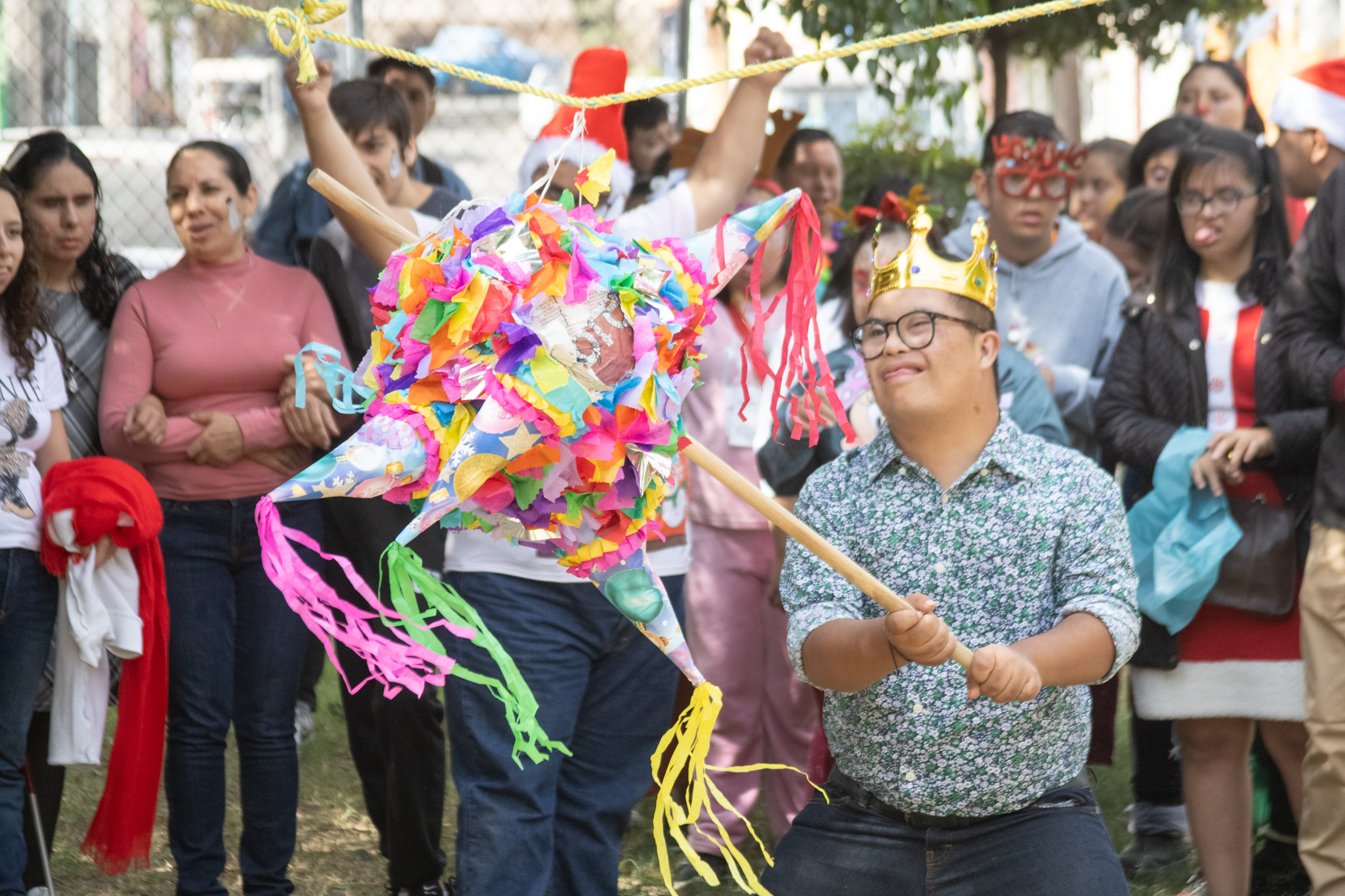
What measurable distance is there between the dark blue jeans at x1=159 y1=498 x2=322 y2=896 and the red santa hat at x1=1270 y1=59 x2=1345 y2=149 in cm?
241

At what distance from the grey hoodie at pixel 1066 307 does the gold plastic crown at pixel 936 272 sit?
132cm

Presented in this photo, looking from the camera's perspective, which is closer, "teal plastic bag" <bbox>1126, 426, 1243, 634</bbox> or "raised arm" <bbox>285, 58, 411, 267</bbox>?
"raised arm" <bbox>285, 58, 411, 267</bbox>

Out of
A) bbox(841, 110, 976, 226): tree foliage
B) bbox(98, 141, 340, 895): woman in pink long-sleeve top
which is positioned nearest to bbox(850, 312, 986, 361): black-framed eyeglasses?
bbox(98, 141, 340, 895): woman in pink long-sleeve top

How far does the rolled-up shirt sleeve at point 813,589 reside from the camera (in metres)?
2.24

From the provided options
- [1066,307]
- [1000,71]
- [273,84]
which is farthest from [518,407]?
[273,84]

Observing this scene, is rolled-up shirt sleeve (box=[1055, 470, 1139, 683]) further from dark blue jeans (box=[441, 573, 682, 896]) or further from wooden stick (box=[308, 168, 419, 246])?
wooden stick (box=[308, 168, 419, 246])

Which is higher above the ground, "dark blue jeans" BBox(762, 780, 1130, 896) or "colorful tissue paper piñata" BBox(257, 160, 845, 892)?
"colorful tissue paper piñata" BBox(257, 160, 845, 892)

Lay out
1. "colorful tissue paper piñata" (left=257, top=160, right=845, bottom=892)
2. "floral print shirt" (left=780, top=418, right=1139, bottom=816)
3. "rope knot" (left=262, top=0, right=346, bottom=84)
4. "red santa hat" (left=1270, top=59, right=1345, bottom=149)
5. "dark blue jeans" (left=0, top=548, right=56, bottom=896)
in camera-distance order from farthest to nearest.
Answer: "red santa hat" (left=1270, top=59, right=1345, bottom=149)
"dark blue jeans" (left=0, top=548, right=56, bottom=896)
"floral print shirt" (left=780, top=418, right=1139, bottom=816)
"rope knot" (left=262, top=0, right=346, bottom=84)
"colorful tissue paper piñata" (left=257, top=160, right=845, bottom=892)

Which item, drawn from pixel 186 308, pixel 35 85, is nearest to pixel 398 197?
pixel 186 308

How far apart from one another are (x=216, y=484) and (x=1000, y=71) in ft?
14.2

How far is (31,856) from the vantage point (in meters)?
3.11

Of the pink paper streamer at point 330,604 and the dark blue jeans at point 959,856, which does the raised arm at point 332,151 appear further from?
the dark blue jeans at point 959,856

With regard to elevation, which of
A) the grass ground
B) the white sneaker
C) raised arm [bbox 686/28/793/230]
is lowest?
the grass ground

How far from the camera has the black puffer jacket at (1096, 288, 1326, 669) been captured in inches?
118
